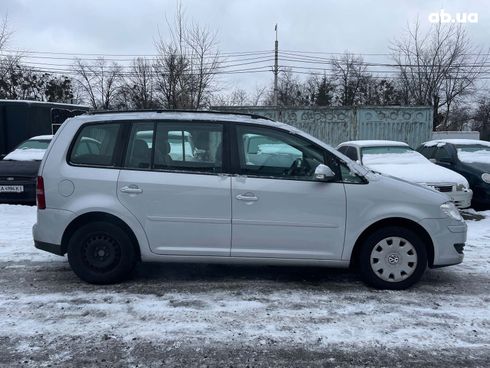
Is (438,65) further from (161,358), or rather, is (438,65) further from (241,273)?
(161,358)

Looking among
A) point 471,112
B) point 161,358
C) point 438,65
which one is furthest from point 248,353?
point 471,112

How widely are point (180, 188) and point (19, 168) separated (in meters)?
5.76

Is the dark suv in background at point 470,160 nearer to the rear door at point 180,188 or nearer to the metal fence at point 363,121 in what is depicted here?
the metal fence at point 363,121

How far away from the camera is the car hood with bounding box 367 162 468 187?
8.34 meters

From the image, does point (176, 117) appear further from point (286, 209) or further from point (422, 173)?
point (422, 173)

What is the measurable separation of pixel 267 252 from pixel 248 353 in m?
1.40

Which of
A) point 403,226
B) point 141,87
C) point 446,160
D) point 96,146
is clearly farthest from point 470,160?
point 141,87

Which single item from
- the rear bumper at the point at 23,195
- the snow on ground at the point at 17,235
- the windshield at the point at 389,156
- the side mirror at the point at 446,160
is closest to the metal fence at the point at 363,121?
the side mirror at the point at 446,160

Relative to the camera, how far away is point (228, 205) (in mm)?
4637

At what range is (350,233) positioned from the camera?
4656mm

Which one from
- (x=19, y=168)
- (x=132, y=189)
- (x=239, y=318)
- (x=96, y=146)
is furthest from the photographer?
(x=19, y=168)

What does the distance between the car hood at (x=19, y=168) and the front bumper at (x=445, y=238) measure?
7335 millimetres

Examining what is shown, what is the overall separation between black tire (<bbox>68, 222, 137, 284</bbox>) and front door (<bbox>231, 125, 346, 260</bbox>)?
1148 millimetres

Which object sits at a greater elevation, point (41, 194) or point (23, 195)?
point (41, 194)
